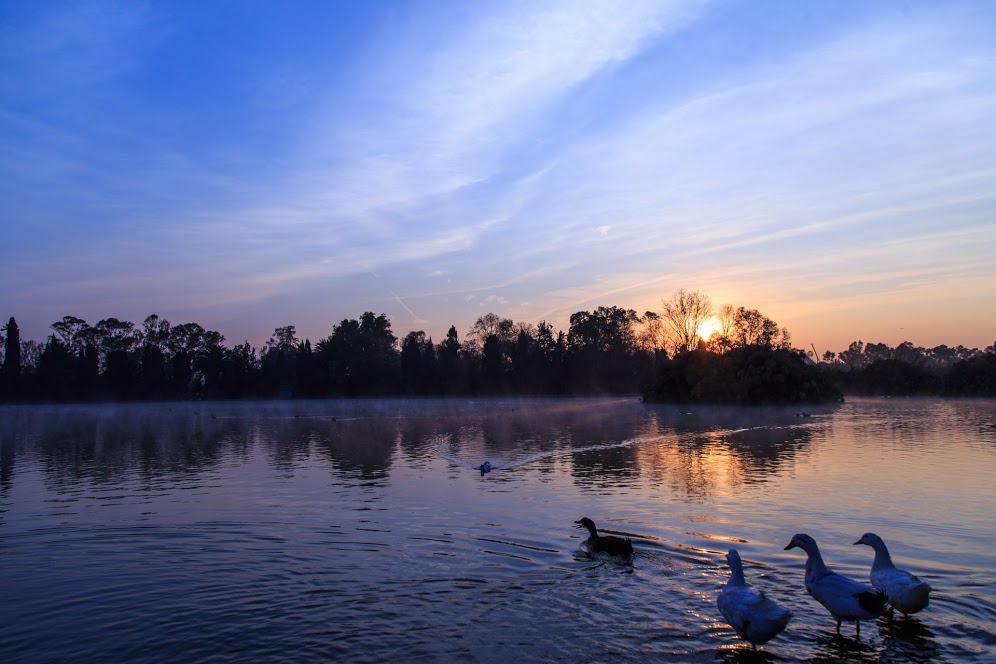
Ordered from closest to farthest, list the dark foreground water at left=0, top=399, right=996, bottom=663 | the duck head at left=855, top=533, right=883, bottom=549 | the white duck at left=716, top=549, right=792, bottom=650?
the white duck at left=716, top=549, right=792, bottom=650, the dark foreground water at left=0, top=399, right=996, bottom=663, the duck head at left=855, top=533, right=883, bottom=549

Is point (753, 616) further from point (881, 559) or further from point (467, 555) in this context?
point (467, 555)

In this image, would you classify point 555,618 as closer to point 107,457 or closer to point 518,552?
point 518,552

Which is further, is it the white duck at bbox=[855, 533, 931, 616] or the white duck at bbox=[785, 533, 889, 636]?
the white duck at bbox=[855, 533, 931, 616]

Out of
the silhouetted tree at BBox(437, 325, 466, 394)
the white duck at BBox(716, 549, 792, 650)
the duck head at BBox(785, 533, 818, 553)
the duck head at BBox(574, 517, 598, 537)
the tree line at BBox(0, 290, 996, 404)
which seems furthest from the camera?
the silhouetted tree at BBox(437, 325, 466, 394)

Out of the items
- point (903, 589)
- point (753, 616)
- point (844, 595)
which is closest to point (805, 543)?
point (844, 595)

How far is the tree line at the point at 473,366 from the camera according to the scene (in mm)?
82125

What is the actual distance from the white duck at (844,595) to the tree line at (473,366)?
71481mm

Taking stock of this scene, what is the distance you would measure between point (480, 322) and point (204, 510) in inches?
5516

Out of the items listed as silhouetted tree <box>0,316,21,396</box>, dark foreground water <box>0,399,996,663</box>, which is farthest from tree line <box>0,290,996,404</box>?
dark foreground water <box>0,399,996,663</box>

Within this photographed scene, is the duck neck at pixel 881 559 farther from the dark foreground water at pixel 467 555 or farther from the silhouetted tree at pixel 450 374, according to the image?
the silhouetted tree at pixel 450 374

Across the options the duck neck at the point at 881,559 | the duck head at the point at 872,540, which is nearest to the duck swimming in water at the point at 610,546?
the duck head at the point at 872,540

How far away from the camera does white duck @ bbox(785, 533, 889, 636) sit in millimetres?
7652

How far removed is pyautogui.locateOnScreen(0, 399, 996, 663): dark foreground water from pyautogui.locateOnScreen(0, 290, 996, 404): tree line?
58.8 metres

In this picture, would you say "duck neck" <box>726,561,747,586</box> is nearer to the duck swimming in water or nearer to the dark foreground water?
the dark foreground water
